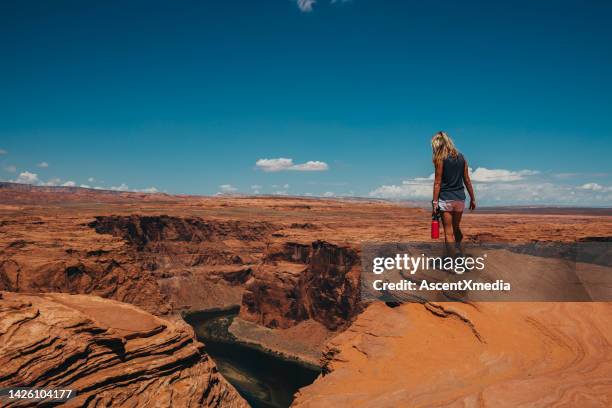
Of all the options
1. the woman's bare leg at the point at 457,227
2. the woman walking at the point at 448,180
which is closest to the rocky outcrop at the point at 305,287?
the woman's bare leg at the point at 457,227

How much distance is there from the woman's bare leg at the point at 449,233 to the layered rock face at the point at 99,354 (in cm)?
966

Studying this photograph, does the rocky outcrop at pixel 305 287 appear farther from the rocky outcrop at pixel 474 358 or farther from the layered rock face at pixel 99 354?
the rocky outcrop at pixel 474 358

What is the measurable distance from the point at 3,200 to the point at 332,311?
190 meters

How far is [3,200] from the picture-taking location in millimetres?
199125

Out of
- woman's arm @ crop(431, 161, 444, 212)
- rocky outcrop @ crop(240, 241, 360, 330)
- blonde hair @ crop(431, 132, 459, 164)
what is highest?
blonde hair @ crop(431, 132, 459, 164)

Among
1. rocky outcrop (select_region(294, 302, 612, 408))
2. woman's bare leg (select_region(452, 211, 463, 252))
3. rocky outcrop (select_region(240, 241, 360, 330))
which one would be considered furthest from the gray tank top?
rocky outcrop (select_region(240, 241, 360, 330))

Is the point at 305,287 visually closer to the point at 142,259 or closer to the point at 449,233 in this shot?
the point at 142,259

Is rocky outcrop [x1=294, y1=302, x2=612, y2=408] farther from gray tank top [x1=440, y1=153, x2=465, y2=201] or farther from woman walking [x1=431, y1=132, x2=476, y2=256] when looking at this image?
gray tank top [x1=440, y1=153, x2=465, y2=201]

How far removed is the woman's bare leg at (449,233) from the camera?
9266mm

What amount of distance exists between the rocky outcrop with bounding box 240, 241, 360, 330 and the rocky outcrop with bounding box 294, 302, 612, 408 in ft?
214

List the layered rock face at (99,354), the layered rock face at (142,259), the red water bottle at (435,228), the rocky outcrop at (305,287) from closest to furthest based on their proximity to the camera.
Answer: the red water bottle at (435,228), the layered rock face at (99,354), the layered rock face at (142,259), the rocky outcrop at (305,287)

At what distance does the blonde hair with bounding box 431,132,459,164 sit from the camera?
357 inches

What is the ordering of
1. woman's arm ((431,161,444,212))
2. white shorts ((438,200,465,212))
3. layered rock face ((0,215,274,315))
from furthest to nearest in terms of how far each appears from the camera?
1. layered rock face ((0,215,274,315))
2. white shorts ((438,200,465,212))
3. woman's arm ((431,161,444,212))

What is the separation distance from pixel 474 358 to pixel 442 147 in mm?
4351
